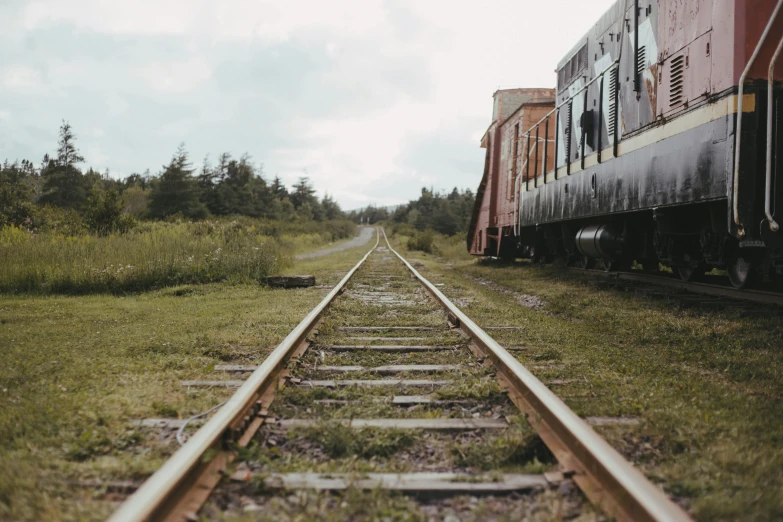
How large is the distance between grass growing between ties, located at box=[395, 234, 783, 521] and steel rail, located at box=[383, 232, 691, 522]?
225 millimetres

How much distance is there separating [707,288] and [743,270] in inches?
24.4

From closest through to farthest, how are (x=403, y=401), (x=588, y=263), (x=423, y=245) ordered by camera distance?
(x=403, y=401) < (x=588, y=263) < (x=423, y=245)

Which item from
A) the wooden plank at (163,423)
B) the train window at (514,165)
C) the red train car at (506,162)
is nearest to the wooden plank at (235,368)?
the wooden plank at (163,423)

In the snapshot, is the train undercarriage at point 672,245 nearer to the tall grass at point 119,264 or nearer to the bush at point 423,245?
the tall grass at point 119,264

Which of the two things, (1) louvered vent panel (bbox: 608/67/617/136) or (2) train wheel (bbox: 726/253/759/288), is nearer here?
(2) train wheel (bbox: 726/253/759/288)

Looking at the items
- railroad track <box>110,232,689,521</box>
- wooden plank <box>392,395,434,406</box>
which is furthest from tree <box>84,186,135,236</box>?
wooden plank <box>392,395,434,406</box>

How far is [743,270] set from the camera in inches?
258

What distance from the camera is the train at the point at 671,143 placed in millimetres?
5016

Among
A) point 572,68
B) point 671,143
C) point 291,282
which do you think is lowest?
point 291,282

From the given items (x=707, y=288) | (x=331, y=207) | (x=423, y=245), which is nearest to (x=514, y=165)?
(x=707, y=288)

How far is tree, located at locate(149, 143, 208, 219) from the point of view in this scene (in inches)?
2116

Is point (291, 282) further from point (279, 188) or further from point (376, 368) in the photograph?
point (279, 188)

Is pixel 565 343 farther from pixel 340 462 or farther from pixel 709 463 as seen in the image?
pixel 340 462

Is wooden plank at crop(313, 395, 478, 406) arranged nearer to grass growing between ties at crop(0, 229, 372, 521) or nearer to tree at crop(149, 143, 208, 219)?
grass growing between ties at crop(0, 229, 372, 521)
